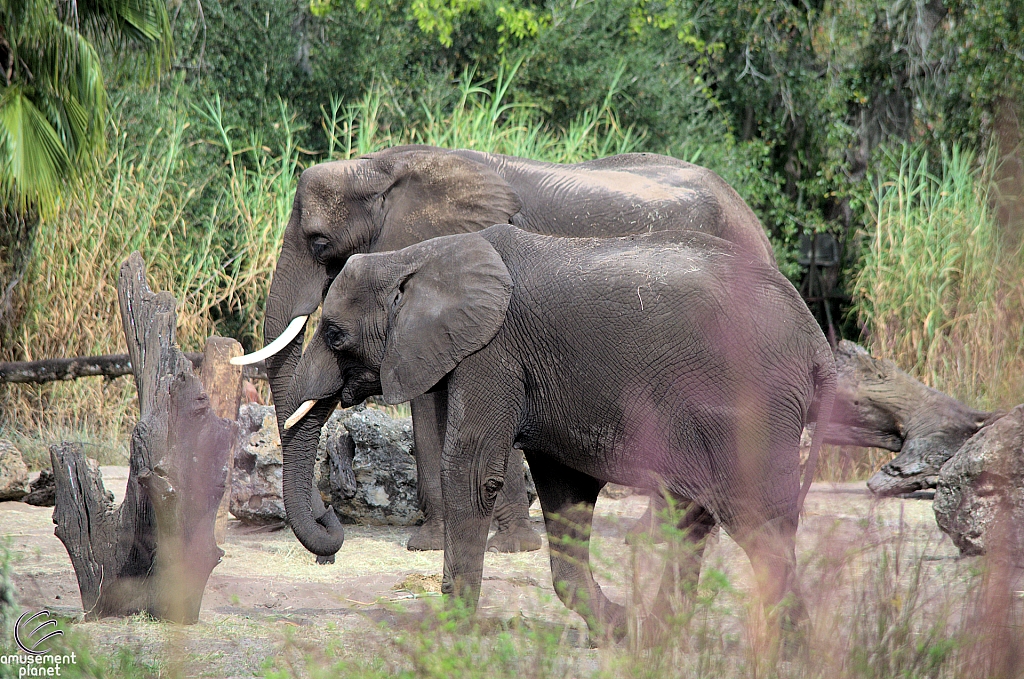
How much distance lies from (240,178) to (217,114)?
1720mm

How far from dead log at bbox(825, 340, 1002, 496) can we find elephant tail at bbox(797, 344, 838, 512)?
3.10m

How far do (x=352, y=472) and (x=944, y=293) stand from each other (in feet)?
19.9

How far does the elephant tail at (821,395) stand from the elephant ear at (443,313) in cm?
112

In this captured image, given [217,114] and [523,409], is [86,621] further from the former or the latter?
[217,114]

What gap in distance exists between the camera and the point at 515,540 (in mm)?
6180

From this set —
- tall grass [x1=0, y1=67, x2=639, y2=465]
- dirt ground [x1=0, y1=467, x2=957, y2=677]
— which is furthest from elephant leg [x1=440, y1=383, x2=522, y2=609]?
tall grass [x1=0, y1=67, x2=639, y2=465]

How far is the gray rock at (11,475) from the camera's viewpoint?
7117mm

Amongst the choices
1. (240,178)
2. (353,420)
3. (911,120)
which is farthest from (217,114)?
(911,120)

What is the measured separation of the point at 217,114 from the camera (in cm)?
1288

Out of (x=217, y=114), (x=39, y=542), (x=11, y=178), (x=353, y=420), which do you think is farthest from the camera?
(x=217, y=114)

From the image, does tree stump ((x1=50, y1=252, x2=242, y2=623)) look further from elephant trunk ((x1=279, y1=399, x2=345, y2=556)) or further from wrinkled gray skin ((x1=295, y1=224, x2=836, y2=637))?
wrinkled gray skin ((x1=295, y1=224, x2=836, y2=637))

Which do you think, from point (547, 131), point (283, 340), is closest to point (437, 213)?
point (283, 340)

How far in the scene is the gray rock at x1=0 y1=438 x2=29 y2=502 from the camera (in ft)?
23.4

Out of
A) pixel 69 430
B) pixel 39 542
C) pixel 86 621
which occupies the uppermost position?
pixel 86 621
